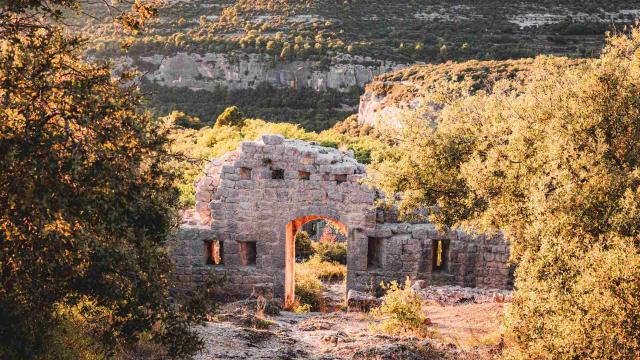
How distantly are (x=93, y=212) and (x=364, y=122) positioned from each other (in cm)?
3563

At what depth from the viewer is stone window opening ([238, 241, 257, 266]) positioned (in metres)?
16.2

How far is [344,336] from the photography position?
11508 mm

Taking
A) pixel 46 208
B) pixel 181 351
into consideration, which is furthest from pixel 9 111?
pixel 181 351

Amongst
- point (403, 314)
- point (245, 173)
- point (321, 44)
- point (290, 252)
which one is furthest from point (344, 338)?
point (321, 44)

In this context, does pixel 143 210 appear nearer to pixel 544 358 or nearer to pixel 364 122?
pixel 544 358

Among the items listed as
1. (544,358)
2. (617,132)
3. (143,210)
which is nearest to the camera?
(143,210)

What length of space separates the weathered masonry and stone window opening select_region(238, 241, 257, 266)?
0.06m

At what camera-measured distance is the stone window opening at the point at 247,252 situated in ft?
53.1

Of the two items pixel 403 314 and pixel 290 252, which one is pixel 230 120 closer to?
pixel 290 252

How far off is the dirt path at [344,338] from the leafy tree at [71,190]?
3431mm

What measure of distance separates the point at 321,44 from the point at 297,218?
113 ft

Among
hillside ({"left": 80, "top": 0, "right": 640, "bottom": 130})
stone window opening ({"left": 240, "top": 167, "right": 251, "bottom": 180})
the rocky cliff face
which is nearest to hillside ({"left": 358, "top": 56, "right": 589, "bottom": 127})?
the rocky cliff face

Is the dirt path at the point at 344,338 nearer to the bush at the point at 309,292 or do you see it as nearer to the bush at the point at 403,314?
the bush at the point at 403,314

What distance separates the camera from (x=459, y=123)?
11.7 m
